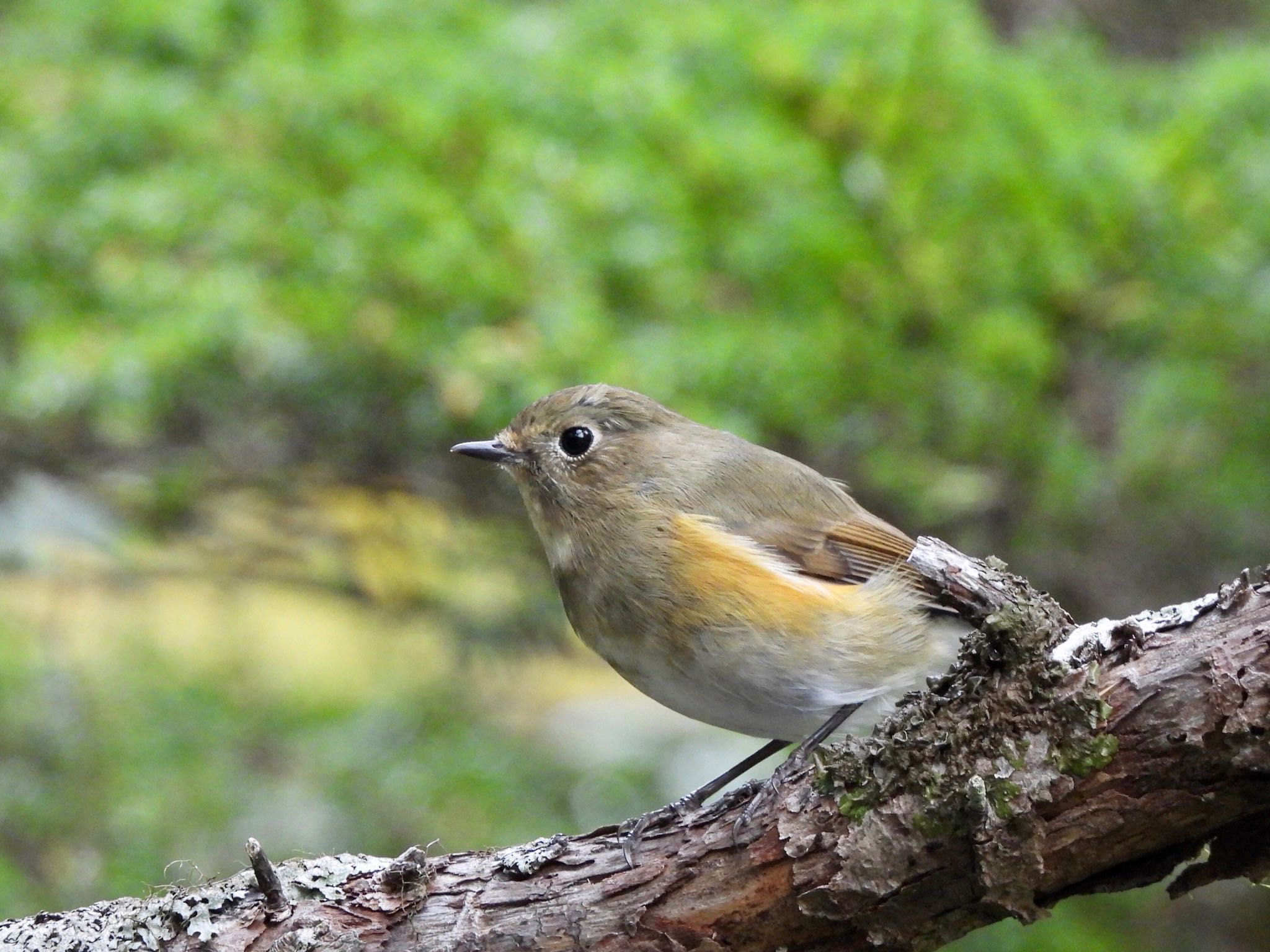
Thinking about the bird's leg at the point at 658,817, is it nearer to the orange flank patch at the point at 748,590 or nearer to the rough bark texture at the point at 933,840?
the rough bark texture at the point at 933,840

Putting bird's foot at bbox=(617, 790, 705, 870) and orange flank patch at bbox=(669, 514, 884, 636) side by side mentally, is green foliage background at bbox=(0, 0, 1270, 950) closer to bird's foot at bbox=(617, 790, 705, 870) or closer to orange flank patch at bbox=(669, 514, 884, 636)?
orange flank patch at bbox=(669, 514, 884, 636)

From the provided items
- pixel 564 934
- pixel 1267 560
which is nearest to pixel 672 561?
pixel 564 934

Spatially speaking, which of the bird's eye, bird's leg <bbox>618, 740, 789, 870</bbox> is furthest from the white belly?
the bird's eye

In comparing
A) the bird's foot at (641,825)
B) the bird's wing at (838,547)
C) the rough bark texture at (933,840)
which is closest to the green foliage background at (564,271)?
the bird's wing at (838,547)

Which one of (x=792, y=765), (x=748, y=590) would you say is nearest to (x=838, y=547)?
(x=748, y=590)

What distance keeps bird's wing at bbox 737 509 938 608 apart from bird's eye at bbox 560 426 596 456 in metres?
0.51

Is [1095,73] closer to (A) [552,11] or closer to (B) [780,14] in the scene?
(B) [780,14]

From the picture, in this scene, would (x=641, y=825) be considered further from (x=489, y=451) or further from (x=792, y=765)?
(x=489, y=451)

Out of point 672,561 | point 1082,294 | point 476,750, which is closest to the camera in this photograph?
point 672,561

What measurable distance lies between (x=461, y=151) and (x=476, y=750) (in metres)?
2.37

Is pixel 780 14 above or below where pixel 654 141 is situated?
above

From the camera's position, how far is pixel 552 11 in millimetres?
4922

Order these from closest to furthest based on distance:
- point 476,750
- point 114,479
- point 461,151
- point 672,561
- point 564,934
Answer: point 564,934
point 672,561
point 461,151
point 114,479
point 476,750

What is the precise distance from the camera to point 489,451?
3725 mm
